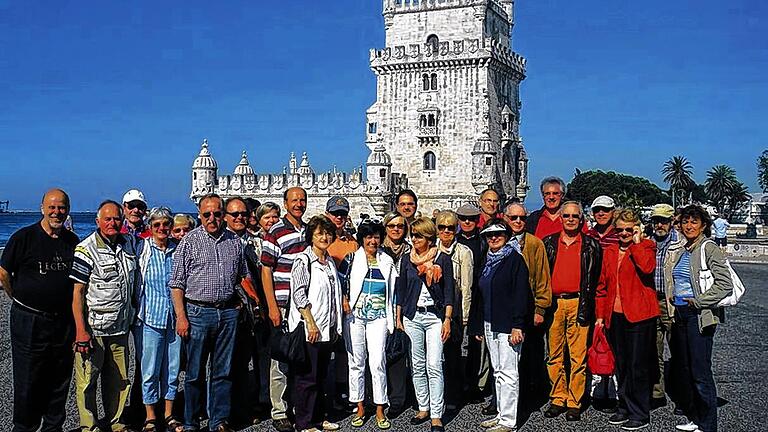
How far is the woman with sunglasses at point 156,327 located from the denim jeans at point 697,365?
5172 millimetres

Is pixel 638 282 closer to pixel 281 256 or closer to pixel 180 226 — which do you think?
pixel 281 256

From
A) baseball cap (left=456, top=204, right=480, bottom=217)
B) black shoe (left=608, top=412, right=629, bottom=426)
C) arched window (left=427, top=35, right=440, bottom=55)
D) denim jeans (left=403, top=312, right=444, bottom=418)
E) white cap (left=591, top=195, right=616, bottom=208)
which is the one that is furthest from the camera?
arched window (left=427, top=35, right=440, bottom=55)

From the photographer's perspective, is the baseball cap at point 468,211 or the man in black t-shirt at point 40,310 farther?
the baseball cap at point 468,211

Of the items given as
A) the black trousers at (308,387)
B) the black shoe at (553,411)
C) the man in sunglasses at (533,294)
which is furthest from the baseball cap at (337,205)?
the black shoe at (553,411)

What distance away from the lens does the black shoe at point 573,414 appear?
8273mm

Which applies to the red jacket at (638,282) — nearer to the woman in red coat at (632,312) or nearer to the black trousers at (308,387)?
the woman in red coat at (632,312)

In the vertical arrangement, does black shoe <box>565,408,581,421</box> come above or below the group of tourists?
below

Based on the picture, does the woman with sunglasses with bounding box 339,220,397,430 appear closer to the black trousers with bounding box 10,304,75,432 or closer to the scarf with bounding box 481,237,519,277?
the scarf with bounding box 481,237,519,277

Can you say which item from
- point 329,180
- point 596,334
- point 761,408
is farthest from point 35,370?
point 329,180

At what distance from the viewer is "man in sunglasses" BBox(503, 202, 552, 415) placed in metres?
8.08

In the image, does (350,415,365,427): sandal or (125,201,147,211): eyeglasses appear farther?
(125,201,147,211): eyeglasses

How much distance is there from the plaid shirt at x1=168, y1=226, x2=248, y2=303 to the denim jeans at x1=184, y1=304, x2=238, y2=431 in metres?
0.17

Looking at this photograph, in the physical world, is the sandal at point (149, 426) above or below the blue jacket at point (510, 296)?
below

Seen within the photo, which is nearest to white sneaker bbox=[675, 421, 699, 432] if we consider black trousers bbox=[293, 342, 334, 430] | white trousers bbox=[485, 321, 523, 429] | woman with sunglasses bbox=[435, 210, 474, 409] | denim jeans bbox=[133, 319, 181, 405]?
white trousers bbox=[485, 321, 523, 429]
